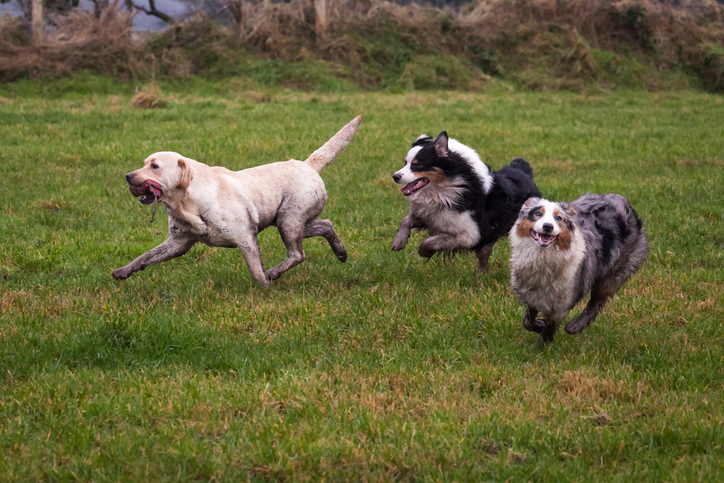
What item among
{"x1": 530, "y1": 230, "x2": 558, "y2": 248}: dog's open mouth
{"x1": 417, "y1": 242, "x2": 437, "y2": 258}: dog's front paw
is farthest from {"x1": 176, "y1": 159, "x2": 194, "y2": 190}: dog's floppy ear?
{"x1": 530, "y1": 230, "x2": 558, "y2": 248}: dog's open mouth

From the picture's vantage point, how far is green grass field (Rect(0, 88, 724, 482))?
11.8ft

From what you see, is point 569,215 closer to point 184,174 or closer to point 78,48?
point 184,174

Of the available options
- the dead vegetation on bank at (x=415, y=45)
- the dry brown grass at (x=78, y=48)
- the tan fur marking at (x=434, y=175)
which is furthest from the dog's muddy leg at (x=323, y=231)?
the dry brown grass at (x=78, y=48)

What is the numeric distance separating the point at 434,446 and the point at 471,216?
346 centimetres

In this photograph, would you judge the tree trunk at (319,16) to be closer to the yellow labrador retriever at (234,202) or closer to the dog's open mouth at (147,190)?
the yellow labrador retriever at (234,202)

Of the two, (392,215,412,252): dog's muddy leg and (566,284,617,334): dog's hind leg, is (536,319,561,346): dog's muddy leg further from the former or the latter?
(392,215,412,252): dog's muddy leg

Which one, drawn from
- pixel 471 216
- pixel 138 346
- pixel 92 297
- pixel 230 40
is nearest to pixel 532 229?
pixel 471 216

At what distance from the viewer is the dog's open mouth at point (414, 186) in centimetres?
667

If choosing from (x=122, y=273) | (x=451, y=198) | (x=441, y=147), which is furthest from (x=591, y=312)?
(x=122, y=273)

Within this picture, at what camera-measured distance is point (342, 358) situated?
4926mm

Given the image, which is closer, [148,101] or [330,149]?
[330,149]

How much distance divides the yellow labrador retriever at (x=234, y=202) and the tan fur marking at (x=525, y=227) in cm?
233

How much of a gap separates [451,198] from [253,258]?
2005 mm

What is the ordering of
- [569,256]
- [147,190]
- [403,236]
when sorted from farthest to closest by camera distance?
[403,236] < [147,190] < [569,256]
